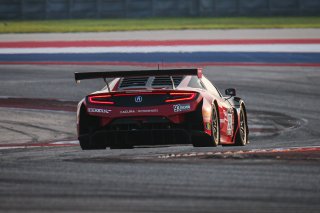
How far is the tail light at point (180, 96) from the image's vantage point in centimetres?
1190

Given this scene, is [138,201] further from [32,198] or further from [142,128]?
[142,128]

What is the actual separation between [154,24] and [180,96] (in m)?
27.5

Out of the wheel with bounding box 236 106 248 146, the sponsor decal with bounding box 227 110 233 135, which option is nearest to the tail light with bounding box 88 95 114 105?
the sponsor decal with bounding box 227 110 233 135

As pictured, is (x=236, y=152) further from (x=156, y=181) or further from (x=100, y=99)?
(x=156, y=181)

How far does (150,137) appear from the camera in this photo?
38.9ft

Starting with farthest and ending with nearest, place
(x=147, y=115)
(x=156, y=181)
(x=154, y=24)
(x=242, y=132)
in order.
→ (x=154, y=24) < (x=242, y=132) < (x=147, y=115) < (x=156, y=181)

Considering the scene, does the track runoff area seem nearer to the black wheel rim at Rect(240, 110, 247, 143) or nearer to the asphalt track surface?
the asphalt track surface

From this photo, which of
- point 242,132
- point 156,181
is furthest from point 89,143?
point 242,132

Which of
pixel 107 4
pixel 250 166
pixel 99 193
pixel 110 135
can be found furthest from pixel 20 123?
pixel 107 4

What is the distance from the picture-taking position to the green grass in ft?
120

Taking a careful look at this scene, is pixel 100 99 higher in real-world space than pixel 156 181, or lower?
higher

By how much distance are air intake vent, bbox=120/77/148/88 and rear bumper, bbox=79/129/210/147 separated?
28.2 inches

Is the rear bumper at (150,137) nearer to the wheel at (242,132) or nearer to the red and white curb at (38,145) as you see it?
the wheel at (242,132)

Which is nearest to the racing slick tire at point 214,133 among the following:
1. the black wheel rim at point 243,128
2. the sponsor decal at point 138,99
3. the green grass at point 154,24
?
the sponsor decal at point 138,99
